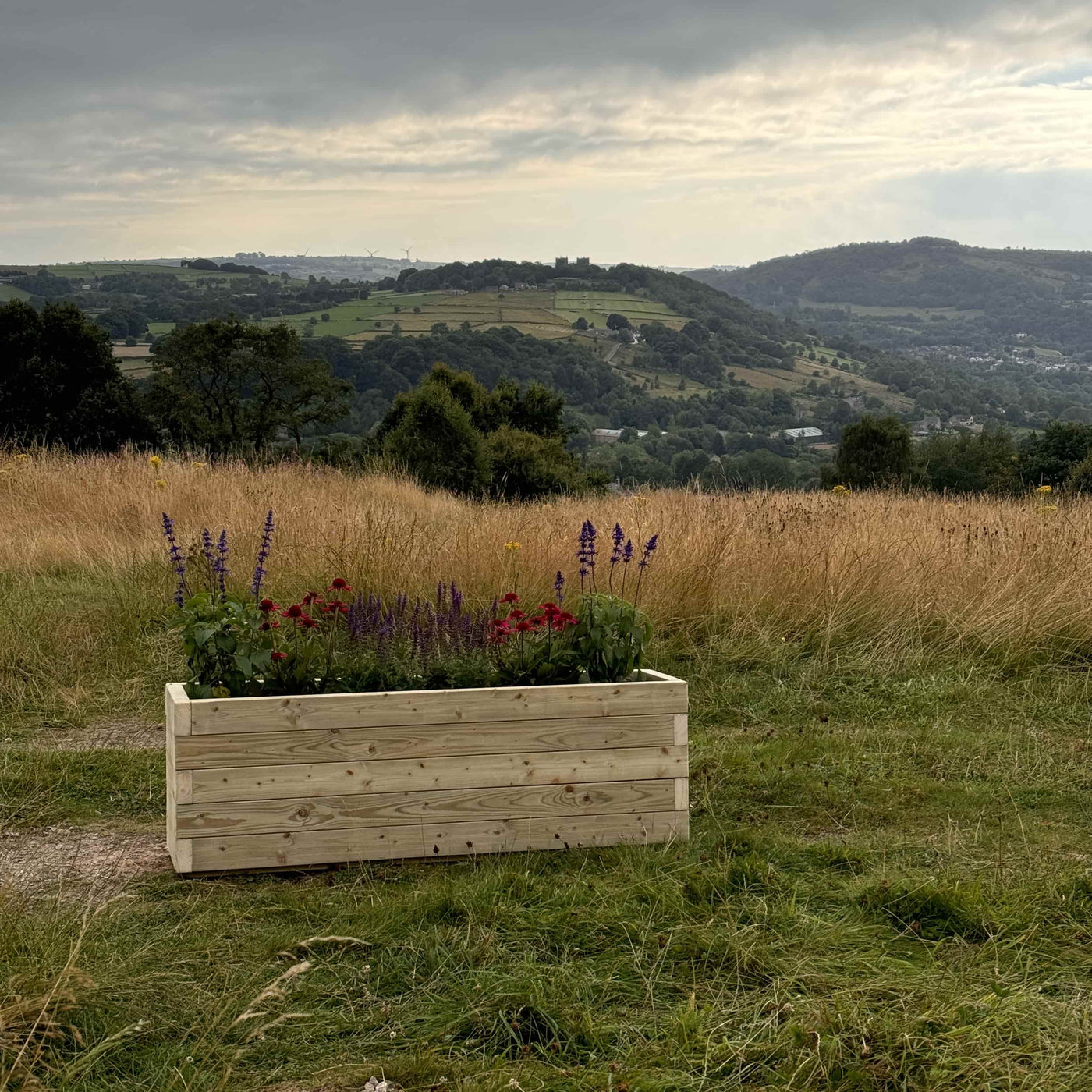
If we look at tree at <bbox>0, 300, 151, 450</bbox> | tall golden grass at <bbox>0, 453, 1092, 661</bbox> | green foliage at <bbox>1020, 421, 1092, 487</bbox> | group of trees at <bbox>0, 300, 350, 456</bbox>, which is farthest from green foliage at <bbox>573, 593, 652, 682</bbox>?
green foliage at <bbox>1020, 421, 1092, 487</bbox>

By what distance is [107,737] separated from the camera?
205 inches

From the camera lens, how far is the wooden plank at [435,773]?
3555 millimetres

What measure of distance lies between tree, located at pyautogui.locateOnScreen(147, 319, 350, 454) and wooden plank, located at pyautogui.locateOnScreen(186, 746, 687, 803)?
27189mm

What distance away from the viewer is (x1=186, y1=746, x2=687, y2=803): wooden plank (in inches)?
140

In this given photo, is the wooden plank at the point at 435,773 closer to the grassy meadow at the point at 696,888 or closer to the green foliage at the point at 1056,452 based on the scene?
the grassy meadow at the point at 696,888

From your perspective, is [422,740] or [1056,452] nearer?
[422,740]

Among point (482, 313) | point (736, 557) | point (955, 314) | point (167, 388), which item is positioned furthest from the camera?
point (955, 314)

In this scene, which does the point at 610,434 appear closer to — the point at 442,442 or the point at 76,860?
the point at 442,442

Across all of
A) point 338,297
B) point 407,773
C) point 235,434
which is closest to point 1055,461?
point 235,434

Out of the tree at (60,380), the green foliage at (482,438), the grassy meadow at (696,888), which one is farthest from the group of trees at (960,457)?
the grassy meadow at (696,888)

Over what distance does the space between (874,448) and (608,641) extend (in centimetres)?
2889

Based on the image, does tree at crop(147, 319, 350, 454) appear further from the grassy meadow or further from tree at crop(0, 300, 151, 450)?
the grassy meadow

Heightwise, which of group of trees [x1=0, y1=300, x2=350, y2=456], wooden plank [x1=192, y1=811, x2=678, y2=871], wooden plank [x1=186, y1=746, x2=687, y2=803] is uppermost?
group of trees [x1=0, y1=300, x2=350, y2=456]

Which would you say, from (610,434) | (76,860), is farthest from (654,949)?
(610,434)
